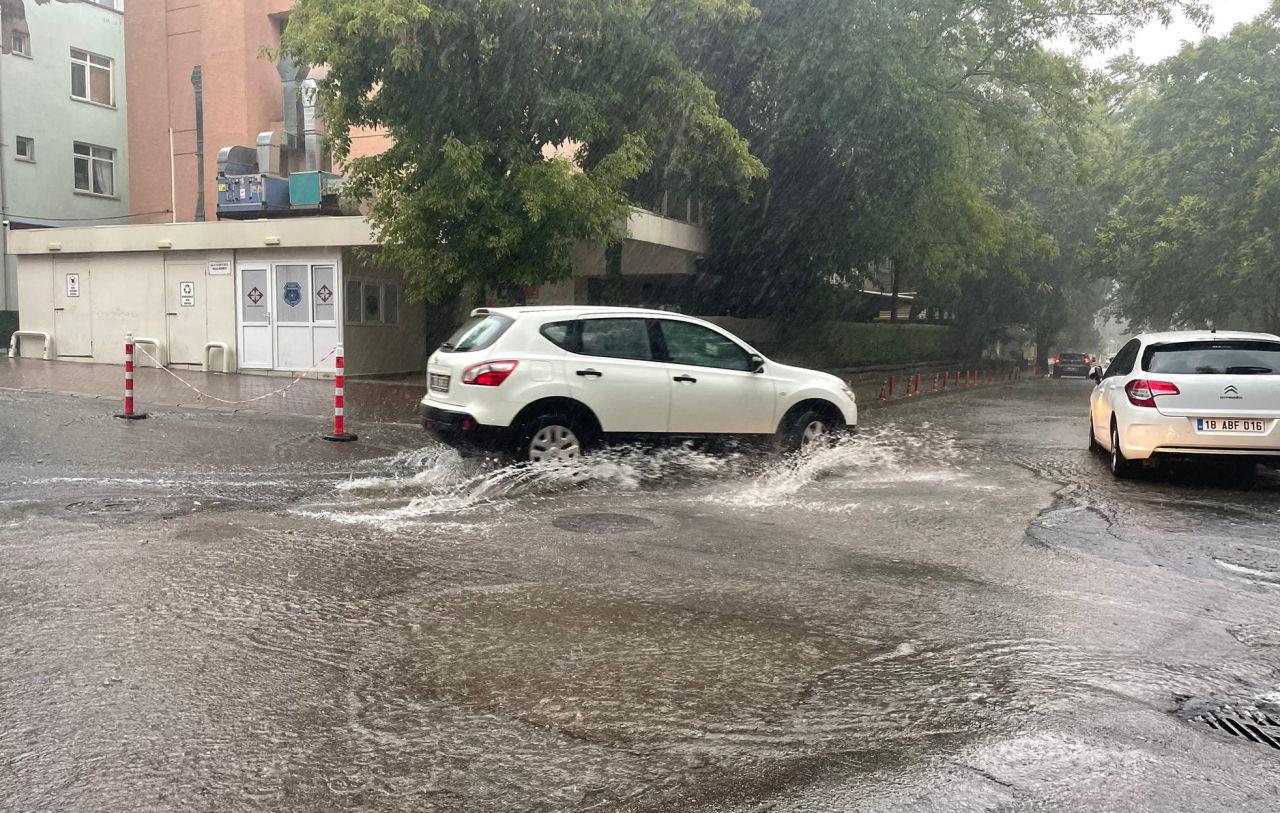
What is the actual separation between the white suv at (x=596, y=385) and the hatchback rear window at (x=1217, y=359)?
3326 millimetres

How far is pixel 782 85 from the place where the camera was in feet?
77.6

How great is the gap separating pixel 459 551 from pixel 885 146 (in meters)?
19.2

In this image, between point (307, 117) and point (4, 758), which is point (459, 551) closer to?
point (4, 758)

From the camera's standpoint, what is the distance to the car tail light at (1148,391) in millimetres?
10375

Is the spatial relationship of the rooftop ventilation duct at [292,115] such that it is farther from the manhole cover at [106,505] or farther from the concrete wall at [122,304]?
the manhole cover at [106,505]

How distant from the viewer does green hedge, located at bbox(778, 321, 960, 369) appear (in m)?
31.7

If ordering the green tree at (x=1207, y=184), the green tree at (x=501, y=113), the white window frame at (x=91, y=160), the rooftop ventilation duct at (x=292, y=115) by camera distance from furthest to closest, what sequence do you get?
the white window frame at (x=91, y=160), the green tree at (x=1207, y=184), the rooftop ventilation duct at (x=292, y=115), the green tree at (x=501, y=113)

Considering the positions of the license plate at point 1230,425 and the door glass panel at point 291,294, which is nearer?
the license plate at point 1230,425

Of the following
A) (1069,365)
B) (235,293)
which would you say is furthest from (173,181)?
(1069,365)

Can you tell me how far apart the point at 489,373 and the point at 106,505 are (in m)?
3.18

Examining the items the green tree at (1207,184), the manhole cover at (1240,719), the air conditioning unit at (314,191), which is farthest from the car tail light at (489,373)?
the green tree at (1207,184)

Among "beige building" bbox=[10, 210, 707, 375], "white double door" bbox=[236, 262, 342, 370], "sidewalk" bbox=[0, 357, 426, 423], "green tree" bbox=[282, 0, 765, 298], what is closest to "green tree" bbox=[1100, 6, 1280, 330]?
"beige building" bbox=[10, 210, 707, 375]

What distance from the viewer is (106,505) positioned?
26.9ft

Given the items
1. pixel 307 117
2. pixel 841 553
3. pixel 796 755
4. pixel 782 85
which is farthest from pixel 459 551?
pixel 307 117
